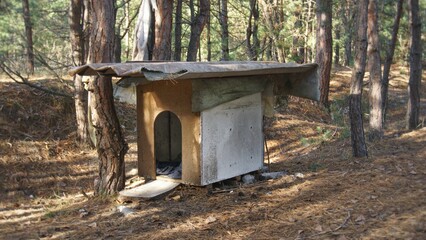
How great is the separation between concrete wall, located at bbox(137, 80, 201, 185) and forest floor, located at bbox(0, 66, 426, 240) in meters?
0.46

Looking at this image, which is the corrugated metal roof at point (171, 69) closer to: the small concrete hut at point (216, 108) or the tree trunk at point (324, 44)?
the small concrete hut at point (216, 108)

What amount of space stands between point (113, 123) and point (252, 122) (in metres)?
2.23

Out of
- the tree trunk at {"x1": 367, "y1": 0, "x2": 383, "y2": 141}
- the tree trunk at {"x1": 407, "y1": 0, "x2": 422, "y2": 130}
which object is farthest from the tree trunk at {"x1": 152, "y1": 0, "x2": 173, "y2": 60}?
the tree trunk at {"x1": 407, "y1": 0, "x2": 422, "y2": 130}

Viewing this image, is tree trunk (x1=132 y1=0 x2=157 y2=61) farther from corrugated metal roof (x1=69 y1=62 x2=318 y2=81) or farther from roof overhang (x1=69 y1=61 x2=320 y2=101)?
corrugated metal roof (x1=69 y1=62 x2=318 y2=81)

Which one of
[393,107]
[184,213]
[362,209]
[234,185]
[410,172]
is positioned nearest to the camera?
[362,209]

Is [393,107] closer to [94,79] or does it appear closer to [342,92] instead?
[342,92]

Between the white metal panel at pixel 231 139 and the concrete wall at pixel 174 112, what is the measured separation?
0.46ft

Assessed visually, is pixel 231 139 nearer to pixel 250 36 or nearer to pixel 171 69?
pixel 171 69

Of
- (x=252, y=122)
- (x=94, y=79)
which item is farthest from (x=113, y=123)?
(x=252, y=122)

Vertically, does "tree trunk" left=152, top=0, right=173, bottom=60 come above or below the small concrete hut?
above

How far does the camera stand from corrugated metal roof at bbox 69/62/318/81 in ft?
16.6

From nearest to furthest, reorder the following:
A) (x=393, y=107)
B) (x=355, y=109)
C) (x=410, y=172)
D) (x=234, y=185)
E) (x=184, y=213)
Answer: (x=184, y=213), (x=410, y=172), (x=234, y=185), (x=355, y=109), (x=393, y=107)

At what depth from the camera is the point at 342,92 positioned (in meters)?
19.8

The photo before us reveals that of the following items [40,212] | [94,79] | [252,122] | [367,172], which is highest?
[94,79]
